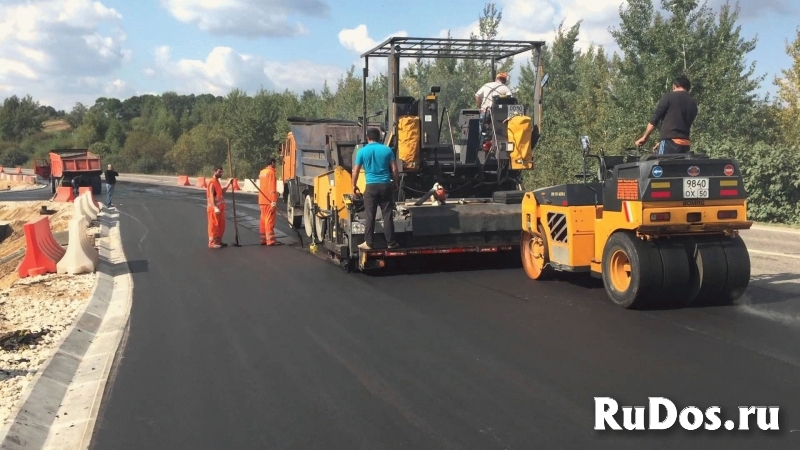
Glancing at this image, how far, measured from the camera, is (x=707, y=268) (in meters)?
7.32

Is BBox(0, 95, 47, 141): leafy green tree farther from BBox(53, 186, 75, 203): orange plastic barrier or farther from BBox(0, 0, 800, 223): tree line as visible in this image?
BBox(53, 186, 75, 203): orange plastic barrier

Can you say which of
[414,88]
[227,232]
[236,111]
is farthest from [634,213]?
[236,111]

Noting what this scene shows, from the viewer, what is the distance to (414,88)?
15.2 meters

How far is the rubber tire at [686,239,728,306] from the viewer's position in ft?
24.1

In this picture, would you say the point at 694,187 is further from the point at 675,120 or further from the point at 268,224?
the point at 268,224

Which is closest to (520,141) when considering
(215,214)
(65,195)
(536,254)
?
(536,254)

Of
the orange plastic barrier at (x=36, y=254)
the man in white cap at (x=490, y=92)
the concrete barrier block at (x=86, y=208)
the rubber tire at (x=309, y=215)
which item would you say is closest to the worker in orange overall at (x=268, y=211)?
the rubber tire at (x=309, y=215)

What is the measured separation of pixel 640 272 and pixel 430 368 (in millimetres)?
2571

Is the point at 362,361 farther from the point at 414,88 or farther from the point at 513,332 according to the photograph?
the point at 414,88

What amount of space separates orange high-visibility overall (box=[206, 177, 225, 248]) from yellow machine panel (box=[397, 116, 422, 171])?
5.03 meters

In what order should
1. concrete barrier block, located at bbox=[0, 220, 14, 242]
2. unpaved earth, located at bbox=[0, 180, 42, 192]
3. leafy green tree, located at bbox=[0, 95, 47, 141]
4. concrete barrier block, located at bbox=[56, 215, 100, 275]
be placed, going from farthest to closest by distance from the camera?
leafy green tree, located at bbox=[0, 95, 47, 141] < unpaved earth, located at bbox=[0, 180, 42, 192] < concrete barrier block, located at bbox=[0, 220, 14, 242] < concrete barrier block, located at bbox=[56, 215, 100, 275]

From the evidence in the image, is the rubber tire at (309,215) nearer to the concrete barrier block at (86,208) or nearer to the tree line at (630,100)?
the tree line at (630,100)

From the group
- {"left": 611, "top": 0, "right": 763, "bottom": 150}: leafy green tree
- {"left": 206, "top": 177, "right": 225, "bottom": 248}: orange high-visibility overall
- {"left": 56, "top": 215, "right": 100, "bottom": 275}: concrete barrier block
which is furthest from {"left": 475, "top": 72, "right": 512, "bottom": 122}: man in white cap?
{"left": 611, "top": 0, "right": 763, "bottom": 150}: leafy green tree

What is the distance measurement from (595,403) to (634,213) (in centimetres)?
284
